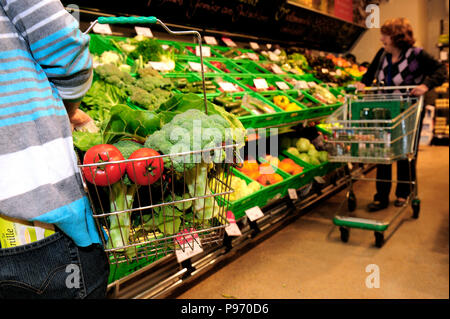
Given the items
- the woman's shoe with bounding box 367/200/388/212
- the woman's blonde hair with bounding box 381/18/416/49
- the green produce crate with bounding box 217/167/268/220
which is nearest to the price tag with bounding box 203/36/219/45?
the woman's blonde hair with bounding box 381/18/416/49

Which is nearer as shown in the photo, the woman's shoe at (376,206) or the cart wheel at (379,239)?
the cart wheel at (379,239)

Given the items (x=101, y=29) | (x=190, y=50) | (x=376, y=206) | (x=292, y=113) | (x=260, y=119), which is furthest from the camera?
(x=376, y=206)

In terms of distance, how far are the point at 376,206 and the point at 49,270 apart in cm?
372

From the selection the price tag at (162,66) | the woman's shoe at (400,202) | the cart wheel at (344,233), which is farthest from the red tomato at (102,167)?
the woman's shoe at (400,202)

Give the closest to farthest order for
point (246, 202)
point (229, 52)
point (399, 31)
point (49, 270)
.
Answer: point (49, 270) → point (246, 202) → point (399, 31) → point (229, 52)

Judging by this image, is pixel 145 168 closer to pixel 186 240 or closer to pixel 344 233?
pixel 186 240

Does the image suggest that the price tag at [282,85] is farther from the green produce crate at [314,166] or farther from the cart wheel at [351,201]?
the cart wheel at [351,201]

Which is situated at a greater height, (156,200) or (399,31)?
(399,31)

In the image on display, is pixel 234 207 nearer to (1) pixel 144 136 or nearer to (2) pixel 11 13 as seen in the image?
(1) pixel 144 136

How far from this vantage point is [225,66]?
3.71m

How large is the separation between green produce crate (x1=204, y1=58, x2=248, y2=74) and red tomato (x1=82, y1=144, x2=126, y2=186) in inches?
103

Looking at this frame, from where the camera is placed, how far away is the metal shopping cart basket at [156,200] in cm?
88

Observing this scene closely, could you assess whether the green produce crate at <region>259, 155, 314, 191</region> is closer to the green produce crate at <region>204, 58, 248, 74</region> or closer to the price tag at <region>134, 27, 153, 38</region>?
the green produce crate at <region>204, 58, 248, 74</region>

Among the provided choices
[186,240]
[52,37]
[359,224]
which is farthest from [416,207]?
[52,37]
